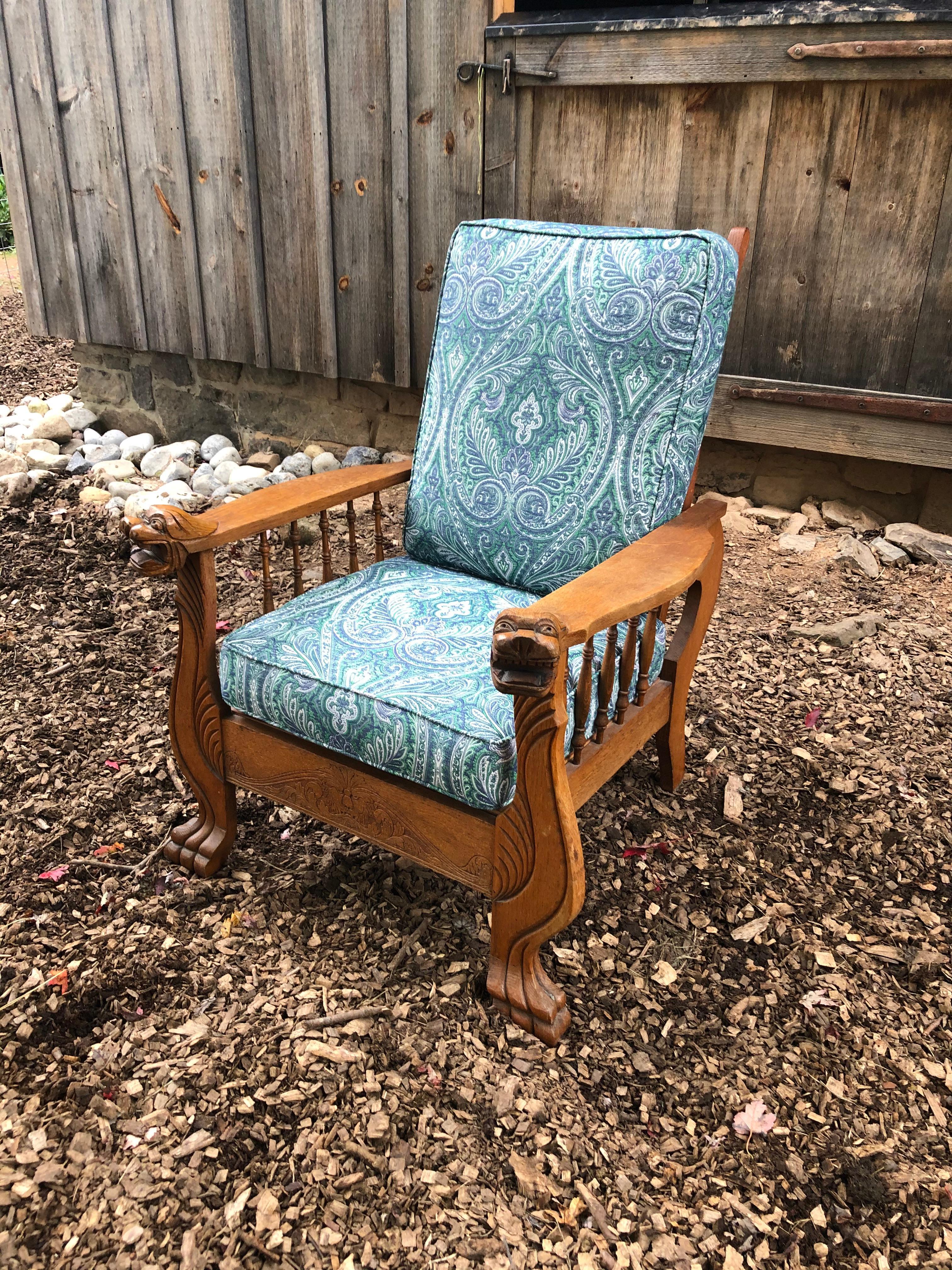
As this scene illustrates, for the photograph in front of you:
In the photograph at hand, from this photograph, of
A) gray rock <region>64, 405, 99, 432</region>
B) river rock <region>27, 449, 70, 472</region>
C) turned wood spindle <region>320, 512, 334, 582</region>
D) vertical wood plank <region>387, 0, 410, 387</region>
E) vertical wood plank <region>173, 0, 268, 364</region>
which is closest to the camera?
turned wood spindle <region>320, 512, 334, 582</region>

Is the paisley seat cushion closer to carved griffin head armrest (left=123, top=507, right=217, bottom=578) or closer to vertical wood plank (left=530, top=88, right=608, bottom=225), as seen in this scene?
carved griffin head armrest (left=123, top=507, right=217, bottom=578)

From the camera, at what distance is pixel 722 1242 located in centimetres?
146

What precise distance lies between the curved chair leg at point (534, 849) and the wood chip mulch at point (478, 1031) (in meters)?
0.08

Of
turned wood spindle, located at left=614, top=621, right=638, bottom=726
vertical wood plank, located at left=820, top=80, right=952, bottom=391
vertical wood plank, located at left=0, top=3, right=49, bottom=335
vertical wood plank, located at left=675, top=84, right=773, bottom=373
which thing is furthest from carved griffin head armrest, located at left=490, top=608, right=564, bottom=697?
vertical wood plank, located at left=0, top=3, right=49, bottom=335

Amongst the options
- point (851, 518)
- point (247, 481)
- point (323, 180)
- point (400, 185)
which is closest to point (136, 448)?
point (247, 481)

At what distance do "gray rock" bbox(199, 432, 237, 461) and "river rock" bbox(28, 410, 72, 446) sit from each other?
2.48ft

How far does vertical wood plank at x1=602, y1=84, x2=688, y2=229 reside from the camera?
3338 mm

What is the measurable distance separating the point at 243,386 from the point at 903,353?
113 inches

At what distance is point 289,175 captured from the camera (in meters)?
4.01

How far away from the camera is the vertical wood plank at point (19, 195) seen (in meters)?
4.56

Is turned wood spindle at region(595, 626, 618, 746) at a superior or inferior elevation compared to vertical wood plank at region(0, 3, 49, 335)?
inferior

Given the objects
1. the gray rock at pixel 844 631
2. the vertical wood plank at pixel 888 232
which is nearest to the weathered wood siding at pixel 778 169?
the vertical wood plank at pixel 888 232

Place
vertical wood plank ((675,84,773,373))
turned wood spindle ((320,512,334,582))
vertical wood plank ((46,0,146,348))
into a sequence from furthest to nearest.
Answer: vertical wood plank ((46,0,146,348)) < vertical wood plank ((675,84,773,373)) < turned wood spindle ((320,512,334,582))

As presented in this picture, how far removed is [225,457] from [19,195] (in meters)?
1.68
